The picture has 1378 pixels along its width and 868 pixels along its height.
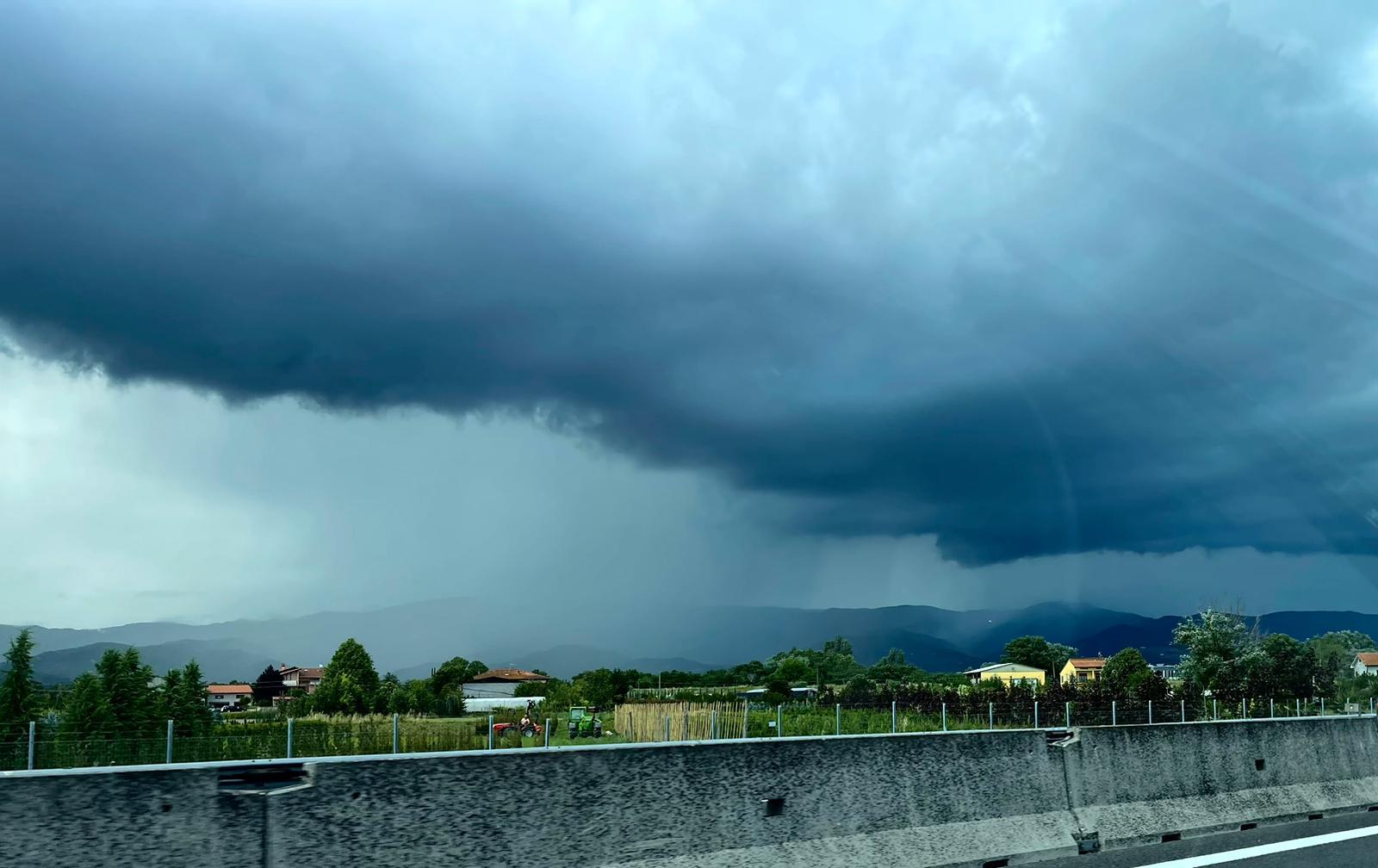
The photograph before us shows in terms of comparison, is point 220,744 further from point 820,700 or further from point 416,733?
point 820,700

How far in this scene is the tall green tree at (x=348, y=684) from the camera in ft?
349

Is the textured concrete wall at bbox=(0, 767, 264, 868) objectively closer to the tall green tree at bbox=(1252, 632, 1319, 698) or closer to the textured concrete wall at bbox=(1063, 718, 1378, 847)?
the textured concrete wall at bbox=(1063, 718, 1378, 847)

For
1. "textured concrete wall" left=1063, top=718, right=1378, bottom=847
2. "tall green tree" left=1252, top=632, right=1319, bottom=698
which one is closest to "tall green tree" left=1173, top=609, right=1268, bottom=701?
"tall green tree" left=1252, top=632, right=1319, bottom=698

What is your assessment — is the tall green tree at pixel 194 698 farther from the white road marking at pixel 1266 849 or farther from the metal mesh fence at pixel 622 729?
the white road marking at pixel 1266 849

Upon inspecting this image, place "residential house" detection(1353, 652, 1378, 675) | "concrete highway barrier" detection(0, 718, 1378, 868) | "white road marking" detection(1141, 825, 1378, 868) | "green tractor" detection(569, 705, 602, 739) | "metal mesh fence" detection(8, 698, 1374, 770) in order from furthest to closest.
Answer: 1. "residential house" detection(1353, 652, 1378, 675)
2. "green tractor" detection(569, 705, 602, 739)
3. "metal mesh fence" detection(8, 698, 1374, 770)
4. "white road marking" detection(1141, 825, 1378, 868)
5. "concrete highway barrier" detection(0, 718, 1378, 868)

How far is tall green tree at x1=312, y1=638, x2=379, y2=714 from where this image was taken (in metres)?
106

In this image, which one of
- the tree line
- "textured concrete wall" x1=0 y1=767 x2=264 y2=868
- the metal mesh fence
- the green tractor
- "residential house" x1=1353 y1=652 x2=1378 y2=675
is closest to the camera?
"textured concrete wall" x1=0 y1=767 x2=264 y2=868

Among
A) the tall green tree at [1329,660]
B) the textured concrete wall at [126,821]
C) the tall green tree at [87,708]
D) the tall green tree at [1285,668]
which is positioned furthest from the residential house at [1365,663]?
the textured concrete wall at [126,821]

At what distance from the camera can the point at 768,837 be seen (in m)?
7.39

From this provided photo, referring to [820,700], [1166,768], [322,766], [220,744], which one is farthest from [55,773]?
[820,700]

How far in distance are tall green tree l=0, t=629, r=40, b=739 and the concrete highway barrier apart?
151 feet

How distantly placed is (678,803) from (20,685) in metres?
49.1

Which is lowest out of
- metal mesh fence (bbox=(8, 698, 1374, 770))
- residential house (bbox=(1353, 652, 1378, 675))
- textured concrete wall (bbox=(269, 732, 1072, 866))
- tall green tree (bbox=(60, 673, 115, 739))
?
residential house (bbox=(1353, 652, 1378, 675))

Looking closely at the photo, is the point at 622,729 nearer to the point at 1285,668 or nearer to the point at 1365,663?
the point at 1285,668
